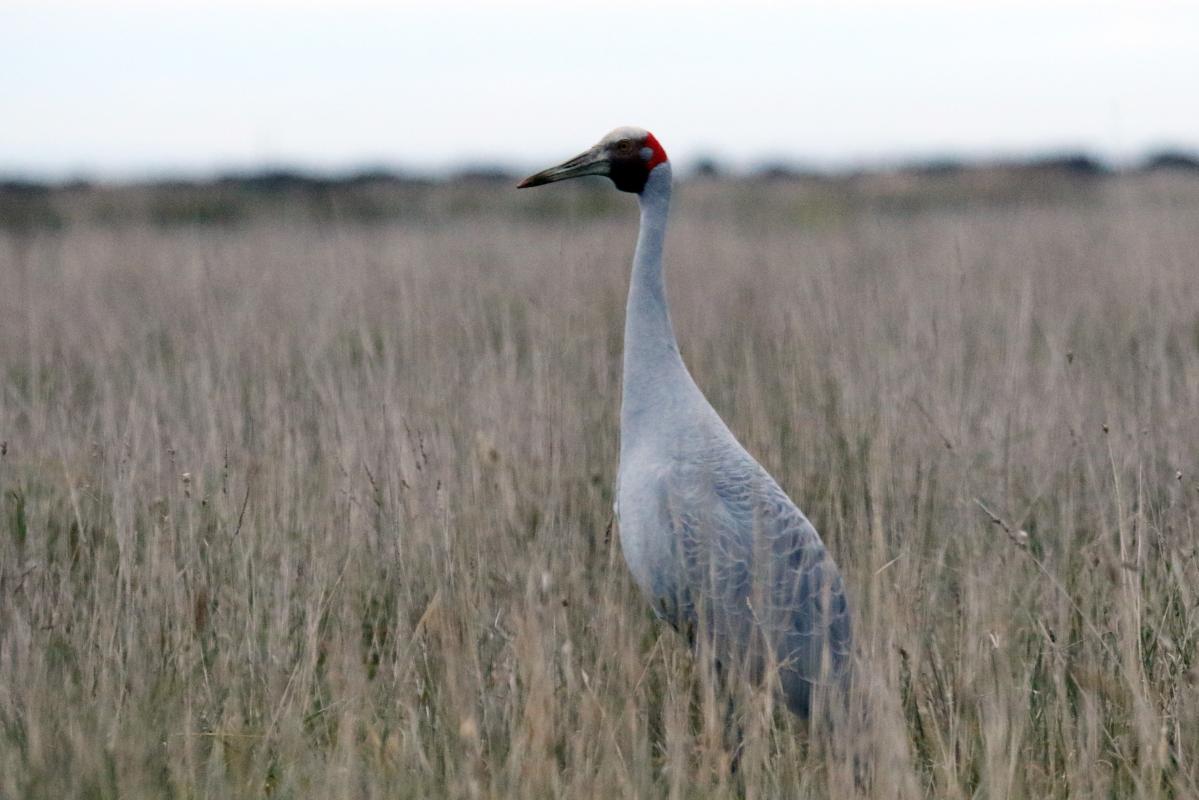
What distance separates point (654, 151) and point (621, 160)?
111mm

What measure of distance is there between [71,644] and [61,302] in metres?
6.61

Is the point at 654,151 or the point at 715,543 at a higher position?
the point at 654,151

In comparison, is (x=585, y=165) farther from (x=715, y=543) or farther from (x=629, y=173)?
(x=715, y=543)

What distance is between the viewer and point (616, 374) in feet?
20.3

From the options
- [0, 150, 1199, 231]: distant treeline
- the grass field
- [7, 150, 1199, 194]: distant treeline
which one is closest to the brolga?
the grass field

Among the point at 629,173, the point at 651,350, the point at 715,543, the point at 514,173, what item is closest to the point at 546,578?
the point at 715,543

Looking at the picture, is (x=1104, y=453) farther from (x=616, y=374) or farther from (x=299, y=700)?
(x=299, y=700)

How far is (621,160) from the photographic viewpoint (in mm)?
3965

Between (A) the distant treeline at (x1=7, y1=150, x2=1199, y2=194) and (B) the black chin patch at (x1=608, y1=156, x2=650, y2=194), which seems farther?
(A) the distant treeline at (x1=7, y1=150, x2=1199, y2=194)

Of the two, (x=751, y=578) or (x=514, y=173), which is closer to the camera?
(x=751, y=578)

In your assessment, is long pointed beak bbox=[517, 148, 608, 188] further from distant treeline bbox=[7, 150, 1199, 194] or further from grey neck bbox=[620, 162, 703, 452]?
distant treeline bbox=[7, 150, 1199, 194]

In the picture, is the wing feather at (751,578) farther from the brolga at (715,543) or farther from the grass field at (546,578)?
the grass field at (546,578)

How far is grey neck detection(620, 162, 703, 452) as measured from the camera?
3730mm

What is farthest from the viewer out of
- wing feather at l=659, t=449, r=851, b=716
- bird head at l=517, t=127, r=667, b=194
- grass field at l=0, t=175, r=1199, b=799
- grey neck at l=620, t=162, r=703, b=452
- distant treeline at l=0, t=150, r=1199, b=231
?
distant treeline at l=0, t=150, r=1199, b=231
